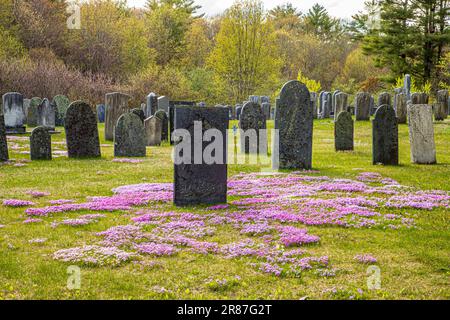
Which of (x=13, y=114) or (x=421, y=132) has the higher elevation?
(x=13, y=114)

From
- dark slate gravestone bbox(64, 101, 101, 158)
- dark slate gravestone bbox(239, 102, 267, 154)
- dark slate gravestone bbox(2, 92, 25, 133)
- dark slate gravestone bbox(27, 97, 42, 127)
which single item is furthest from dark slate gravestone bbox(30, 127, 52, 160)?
dark slate gravestone bbox(27, 97, 42, 127)

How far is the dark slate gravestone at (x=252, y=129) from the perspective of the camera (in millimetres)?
17828

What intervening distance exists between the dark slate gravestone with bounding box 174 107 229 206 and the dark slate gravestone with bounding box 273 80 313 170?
13.4ft

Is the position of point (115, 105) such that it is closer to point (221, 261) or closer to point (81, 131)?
point (81, 131)

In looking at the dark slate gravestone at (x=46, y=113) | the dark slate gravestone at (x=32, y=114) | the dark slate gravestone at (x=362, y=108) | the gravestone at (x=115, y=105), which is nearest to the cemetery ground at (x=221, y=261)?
the gravestone at (x=115, y=105)

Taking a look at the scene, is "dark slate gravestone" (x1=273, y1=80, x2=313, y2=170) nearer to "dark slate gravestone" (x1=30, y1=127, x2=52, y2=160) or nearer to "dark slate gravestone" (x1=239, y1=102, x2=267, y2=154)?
"dark slate gravestone" (x1=239, y1=102, x2=267, y2=154)

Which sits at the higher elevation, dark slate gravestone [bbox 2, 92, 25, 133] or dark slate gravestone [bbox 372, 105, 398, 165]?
dark slate gravestone [bbox 2, 92, 25, 133]

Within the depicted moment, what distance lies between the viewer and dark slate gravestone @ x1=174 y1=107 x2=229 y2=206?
946 cm

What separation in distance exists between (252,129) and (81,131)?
19.5 feet

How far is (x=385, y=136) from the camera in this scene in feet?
47.6

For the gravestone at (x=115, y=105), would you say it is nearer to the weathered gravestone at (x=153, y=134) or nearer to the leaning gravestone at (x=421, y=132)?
the weathered gravestone at (x=153, y=134)

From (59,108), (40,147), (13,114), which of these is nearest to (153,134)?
(40,147)

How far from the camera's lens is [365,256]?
6645mm

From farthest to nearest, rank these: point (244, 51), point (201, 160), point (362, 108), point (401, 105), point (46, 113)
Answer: point (244, 51), point (362, 108), point (401, 105), point (46, 113), point (201, 160)
